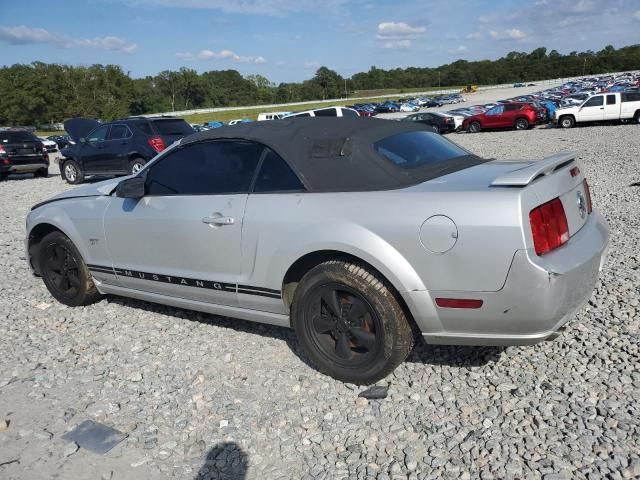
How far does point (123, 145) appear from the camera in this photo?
1370 centimetres

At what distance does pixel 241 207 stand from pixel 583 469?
242cm

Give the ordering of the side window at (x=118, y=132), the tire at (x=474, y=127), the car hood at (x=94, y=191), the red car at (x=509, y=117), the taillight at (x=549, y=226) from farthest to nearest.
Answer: the tire at (x=474, y=127)
the red car at (x=509, y=117)
the side window at (x=118, y=132)
the car hood at (x=94, y=191)
the taillight at (x=549, y=226)

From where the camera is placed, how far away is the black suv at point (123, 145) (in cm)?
1348

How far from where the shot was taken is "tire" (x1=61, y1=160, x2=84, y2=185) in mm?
15055

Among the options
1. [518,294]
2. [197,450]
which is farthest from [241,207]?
[518,294]

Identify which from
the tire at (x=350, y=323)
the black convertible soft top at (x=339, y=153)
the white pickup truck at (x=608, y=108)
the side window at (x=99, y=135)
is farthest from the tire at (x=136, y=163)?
the white pickup truck at (x=608, y=108)

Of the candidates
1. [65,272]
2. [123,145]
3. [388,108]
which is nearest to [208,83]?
[388,108]

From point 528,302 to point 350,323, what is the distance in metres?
1.04

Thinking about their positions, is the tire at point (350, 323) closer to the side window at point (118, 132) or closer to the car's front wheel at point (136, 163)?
the car's front wheel at point (136, 163)

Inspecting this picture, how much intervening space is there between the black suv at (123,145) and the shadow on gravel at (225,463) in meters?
11.4

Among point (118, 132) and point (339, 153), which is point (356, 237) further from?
point (118, 132)

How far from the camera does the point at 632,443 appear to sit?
260 centimetres

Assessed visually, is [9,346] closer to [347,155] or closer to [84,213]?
[84,213]

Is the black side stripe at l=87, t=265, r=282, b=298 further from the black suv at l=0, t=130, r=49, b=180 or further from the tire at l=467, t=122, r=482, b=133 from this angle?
the tire at l=467, t=122, r=482, b=133
